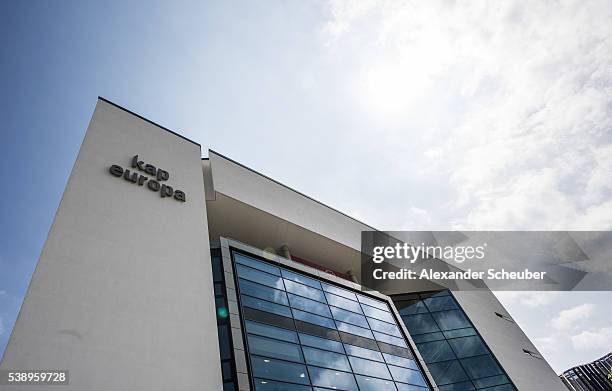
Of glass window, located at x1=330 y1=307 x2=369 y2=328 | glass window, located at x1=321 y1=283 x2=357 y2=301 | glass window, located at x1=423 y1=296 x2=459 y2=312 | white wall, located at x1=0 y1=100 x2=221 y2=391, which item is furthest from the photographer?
glass window, located at x1=423 y1=296 x2=459 y2=312

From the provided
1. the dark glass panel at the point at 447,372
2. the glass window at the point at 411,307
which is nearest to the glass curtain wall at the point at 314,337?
the dark glass panel at the point at 447,372

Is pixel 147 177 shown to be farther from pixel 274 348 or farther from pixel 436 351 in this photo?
pixel 436 351

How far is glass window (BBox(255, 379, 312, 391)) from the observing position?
13625mm

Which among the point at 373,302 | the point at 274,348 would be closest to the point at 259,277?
the point at 274,348

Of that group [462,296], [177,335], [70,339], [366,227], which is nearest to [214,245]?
[177,335]

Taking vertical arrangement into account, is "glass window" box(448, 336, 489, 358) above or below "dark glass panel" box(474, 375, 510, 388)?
above

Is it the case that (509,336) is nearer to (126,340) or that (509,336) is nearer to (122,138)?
(126,340)

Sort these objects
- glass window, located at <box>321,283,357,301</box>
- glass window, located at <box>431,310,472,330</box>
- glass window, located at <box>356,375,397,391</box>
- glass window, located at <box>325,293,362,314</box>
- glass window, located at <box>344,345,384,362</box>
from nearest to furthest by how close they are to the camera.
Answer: glass window, located at <box>356,375,397,391</box>, glass window, located at <box>344,345,384,362</box>, glass window, located at <box>325,293,362,314</box>, glass window, located at <box>321,283,357,301</box>, glass window, located at <box>431,310,472,330</box>

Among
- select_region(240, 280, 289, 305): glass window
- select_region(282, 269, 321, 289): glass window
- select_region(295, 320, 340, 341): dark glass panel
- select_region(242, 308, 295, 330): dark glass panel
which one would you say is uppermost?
select_region(282, 269, 321, 289): glass window

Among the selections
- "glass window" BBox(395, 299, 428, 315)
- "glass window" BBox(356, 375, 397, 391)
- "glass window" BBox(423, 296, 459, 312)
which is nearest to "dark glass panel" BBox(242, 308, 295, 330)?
"glass window" BBox(356, 375, 397, 391)

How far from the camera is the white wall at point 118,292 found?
11.0 m

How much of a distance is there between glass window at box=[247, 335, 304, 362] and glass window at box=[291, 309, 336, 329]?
2.09m

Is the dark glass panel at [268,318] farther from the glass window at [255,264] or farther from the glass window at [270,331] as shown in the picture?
the glass window at [255,264]

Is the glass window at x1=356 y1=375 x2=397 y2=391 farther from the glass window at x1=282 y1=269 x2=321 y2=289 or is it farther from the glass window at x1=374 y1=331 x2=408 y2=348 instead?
the glass window at x1=282 y1=269 x2=321 y2=289
